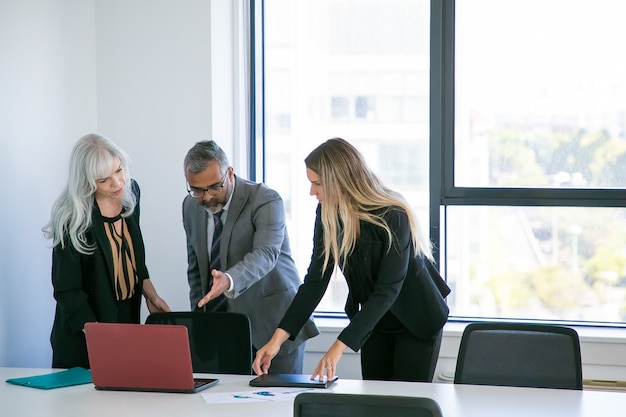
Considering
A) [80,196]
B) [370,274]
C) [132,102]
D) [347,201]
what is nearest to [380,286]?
[370,274]

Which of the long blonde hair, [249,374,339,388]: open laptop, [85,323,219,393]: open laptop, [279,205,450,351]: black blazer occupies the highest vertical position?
the long blonde hair

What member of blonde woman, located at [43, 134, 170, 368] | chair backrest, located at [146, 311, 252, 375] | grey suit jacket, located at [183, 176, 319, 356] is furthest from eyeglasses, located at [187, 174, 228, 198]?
chair backrest, located at [146, 311, 252, 375]

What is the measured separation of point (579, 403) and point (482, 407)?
13.3 inches

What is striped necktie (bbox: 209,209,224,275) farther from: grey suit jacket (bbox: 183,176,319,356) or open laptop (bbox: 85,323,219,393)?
open laptop (bbox: 85,323,219,393)

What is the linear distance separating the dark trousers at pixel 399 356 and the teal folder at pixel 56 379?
111cm

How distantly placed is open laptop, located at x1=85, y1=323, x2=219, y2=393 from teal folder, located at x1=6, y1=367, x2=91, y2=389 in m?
0.15

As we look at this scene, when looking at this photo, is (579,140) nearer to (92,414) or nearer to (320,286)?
(320,286)

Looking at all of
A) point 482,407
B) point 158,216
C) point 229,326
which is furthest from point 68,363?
point 482,407

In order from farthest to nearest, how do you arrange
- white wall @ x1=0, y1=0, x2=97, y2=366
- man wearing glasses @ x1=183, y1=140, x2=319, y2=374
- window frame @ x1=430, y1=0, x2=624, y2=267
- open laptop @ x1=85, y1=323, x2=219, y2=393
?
window frame @ x1=430, y1=0, x2=624, y2=267 → white wall @ x1=0, y1=0, x2=97, y2=366 → man wearing glasses @ x1=183, y1=140, x2=319, y2=374 → open laptop @ x1=85, y1=323, x2=219, y2=393

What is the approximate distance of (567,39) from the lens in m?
4.74

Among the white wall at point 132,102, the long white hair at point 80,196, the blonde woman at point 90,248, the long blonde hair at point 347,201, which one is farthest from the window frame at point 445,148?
the long white hair at point 80,196

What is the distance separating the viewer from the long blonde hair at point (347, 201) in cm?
321

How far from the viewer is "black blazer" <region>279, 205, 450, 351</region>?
3.17 meters

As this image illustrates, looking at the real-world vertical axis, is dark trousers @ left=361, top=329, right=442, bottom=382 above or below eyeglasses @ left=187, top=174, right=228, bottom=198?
below
